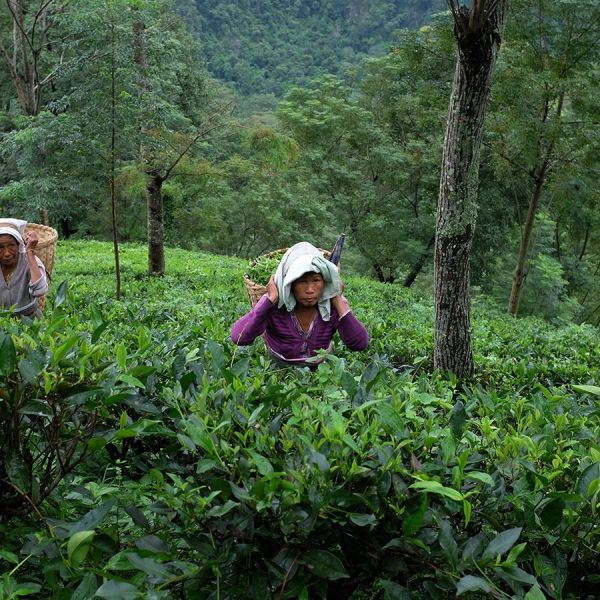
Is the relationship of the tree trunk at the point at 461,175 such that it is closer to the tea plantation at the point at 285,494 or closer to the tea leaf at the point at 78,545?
the tea plantation at the point at 285,494

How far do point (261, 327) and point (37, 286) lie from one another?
1.74 metres

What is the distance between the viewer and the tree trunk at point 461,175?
3449 mm

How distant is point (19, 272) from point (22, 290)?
13 centimetres

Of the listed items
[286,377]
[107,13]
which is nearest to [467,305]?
[286,377]

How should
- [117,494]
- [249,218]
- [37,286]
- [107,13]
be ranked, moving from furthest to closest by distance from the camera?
[249,218]
[107,13]
[37,286]
[117,494]

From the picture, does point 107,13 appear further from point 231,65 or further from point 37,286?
point 231,65

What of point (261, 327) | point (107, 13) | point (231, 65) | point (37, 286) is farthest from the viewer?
point (231, 65)

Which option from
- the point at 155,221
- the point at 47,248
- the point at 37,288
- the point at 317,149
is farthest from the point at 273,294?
the point at 317,149

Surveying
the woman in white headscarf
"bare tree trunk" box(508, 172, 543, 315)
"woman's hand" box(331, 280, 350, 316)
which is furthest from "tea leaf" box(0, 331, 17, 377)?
"bare tree trunk" box(508, 172, 543, 315)

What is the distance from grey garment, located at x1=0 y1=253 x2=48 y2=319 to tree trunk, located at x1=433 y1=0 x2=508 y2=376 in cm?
275

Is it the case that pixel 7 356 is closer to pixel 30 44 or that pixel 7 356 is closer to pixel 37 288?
pixel 37 288

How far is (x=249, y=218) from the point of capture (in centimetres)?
2030

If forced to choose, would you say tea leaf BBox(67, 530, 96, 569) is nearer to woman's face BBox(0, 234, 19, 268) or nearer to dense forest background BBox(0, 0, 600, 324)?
woman's face BBox(0, 234, 19, 268)

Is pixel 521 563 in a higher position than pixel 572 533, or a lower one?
lower
